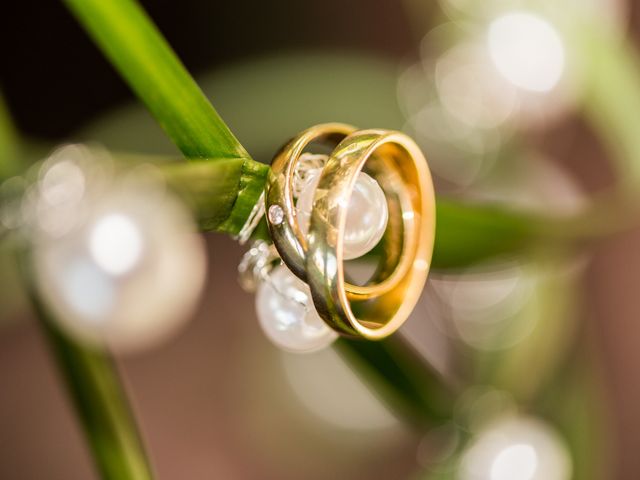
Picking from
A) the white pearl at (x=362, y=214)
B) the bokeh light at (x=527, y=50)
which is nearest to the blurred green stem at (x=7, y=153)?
the white pearl at (x=362, y=214)

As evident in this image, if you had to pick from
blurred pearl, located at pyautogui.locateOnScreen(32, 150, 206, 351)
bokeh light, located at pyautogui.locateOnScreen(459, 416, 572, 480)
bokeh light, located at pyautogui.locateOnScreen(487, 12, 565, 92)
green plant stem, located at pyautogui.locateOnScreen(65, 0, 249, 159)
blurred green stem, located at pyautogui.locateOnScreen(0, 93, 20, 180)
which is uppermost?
bokeh light, located at pyautogui.locateOnScreen(487, 12, 565, 92)

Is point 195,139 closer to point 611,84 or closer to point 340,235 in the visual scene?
point 340,235

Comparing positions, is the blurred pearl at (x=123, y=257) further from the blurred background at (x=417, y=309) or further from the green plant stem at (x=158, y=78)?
the blurred background at (x=417, y=309)

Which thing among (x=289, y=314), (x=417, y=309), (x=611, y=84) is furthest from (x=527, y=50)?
(x=289, y=314)

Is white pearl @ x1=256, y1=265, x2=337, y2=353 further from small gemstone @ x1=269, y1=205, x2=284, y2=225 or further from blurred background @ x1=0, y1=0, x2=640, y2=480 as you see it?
blurred background @ x1=0, y1=0, x2=640, y2=480

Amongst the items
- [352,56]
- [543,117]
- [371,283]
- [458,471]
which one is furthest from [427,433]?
[352,56]

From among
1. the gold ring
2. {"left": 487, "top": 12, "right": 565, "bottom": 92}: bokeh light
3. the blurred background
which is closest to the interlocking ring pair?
the gold ring
